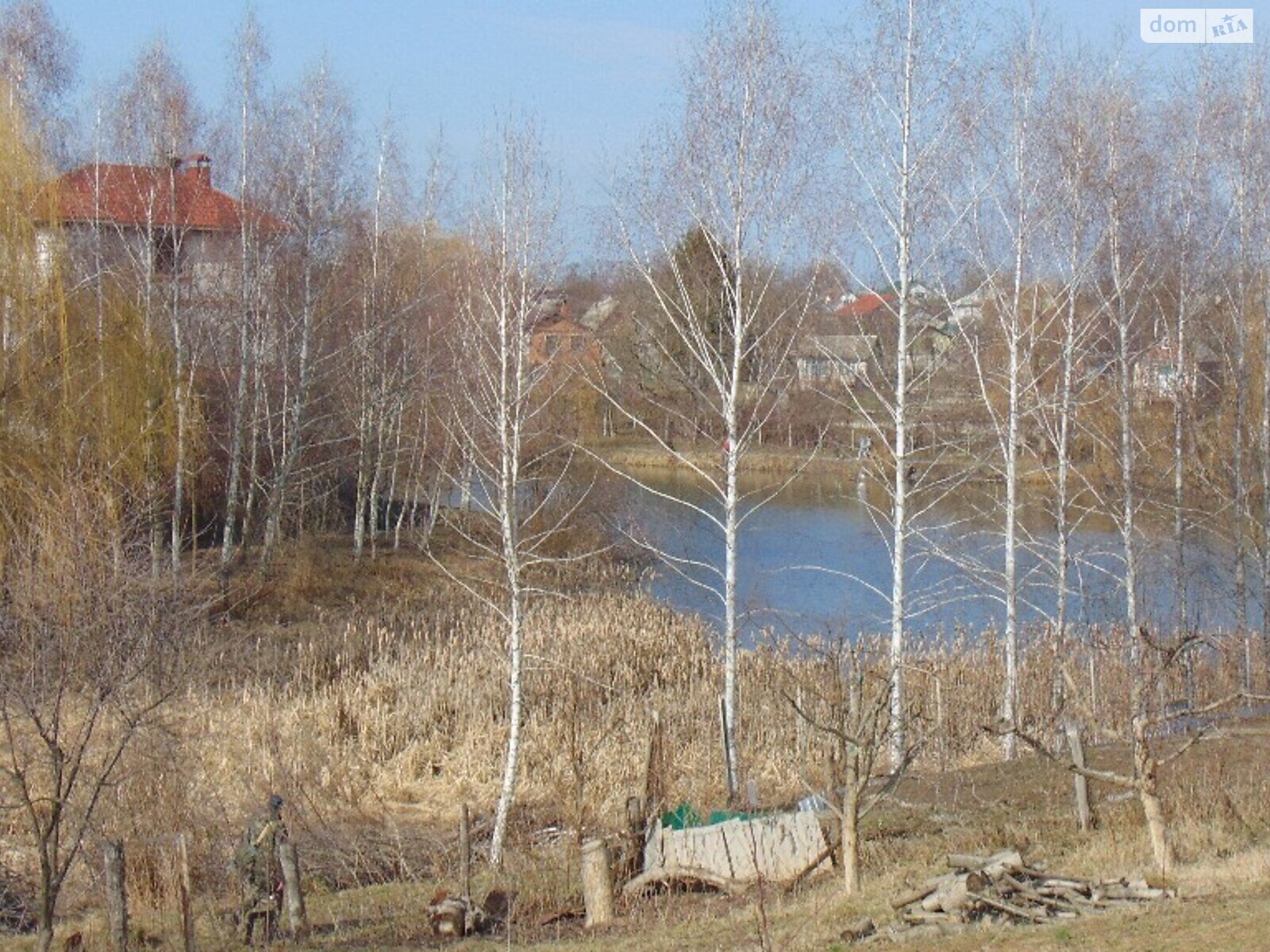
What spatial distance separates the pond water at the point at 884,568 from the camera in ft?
63.4

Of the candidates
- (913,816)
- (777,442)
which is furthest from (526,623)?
(777,442)

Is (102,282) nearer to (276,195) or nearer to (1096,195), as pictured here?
(276,195)

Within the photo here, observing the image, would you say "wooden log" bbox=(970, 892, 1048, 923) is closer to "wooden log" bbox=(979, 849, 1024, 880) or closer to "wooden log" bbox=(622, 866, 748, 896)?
"wooden log" bbox=(979, 849, 1024, 880)

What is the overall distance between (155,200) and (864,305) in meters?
13.5

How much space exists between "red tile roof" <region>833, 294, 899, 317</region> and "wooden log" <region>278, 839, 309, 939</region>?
8254 millimetres

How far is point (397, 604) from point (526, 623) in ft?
16.8

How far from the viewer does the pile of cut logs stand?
8867 millimetres

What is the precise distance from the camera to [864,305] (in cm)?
1680

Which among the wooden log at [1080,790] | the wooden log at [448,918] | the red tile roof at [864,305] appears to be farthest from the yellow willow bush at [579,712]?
the red tile roof at [864,305]

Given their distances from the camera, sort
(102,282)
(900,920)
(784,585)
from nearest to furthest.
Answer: (900,920) → (102,282) → (784,585)

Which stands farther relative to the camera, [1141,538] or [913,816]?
[1141,538]

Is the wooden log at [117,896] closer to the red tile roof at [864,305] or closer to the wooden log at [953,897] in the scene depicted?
the wooden log at [953,897]

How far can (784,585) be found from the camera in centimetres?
2555

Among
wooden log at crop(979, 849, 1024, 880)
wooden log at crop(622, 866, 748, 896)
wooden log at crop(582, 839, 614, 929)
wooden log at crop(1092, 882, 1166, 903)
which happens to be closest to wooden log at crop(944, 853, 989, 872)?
wooden log at crop(979, 849, 1024, 880)
